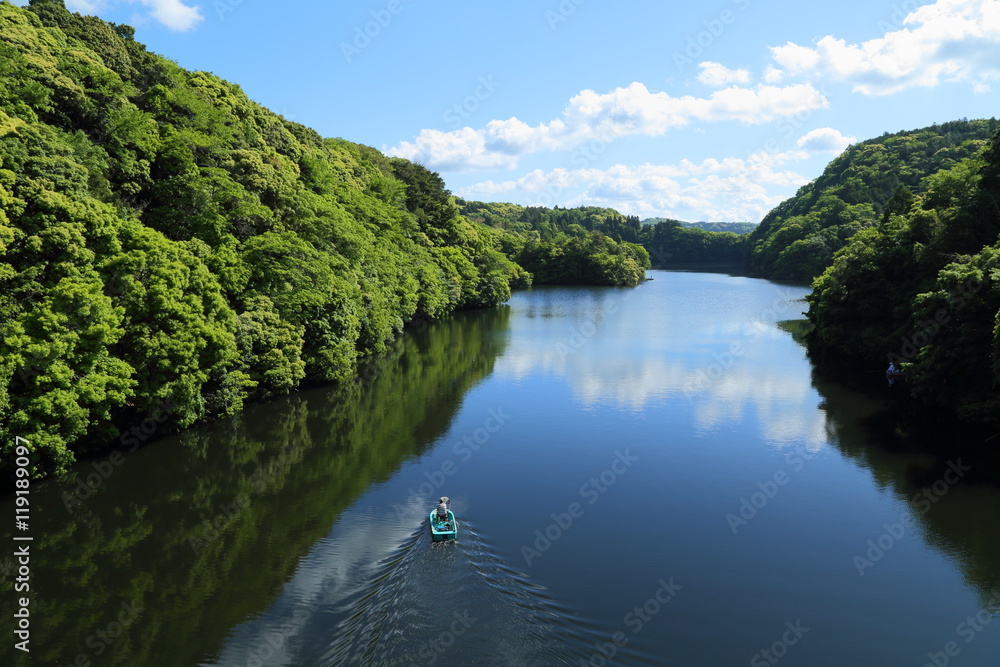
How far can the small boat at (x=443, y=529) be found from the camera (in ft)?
58.0

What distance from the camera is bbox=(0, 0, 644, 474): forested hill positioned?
2058 centimetres

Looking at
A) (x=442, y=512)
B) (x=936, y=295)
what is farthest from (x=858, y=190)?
(x=442, y=512)

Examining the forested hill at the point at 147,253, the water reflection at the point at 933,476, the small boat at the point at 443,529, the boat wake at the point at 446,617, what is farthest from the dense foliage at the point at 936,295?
the forested hill at the point at 147,253

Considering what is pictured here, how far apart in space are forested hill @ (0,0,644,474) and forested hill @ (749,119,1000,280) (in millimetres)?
93273

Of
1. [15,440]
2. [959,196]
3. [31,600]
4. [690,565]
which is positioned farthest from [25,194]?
[959,196]

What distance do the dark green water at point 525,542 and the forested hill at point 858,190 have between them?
9208 cm

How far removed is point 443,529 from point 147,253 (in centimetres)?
1677

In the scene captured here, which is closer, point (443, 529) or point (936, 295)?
point (443, 529)

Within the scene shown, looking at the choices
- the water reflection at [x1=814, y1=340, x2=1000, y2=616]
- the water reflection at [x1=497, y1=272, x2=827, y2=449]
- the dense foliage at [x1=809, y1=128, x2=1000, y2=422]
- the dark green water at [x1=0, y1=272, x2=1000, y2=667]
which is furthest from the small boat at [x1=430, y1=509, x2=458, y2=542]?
the dense foliage at [x1=809, y1=128, x2=1000, y2=422]

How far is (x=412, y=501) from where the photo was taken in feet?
69.6

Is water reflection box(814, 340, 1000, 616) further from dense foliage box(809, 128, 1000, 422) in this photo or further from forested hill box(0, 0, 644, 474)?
forested hill box(0, 0, 644, 474)

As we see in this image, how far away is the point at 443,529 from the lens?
1788cm

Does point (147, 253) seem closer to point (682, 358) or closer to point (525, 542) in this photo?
point (525, 542)

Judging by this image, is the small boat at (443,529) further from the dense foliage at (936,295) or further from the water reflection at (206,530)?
the dense foliage at (936,295)
